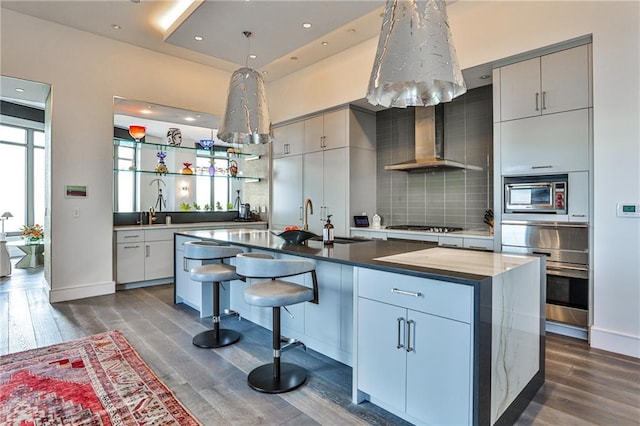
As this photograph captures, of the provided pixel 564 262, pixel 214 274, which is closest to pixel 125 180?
pixel 214 274

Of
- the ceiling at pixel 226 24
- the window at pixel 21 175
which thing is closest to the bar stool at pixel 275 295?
the ceiling at pixel 226 24

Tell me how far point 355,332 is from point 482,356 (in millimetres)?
708

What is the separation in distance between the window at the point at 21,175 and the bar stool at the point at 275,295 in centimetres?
724

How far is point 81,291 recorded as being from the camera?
451 centimetres

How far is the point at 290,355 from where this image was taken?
274 centimetres

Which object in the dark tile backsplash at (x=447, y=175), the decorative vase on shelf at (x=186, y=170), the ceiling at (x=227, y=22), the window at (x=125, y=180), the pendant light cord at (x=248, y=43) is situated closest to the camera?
the ceiling at (x=227, y=22)

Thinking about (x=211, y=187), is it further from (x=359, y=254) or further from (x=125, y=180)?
(x=359, y=254)

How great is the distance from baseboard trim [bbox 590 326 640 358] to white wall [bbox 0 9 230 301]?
5439 millimetres

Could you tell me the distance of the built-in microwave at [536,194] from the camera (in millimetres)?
3150

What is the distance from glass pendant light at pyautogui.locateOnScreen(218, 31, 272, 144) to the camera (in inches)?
131

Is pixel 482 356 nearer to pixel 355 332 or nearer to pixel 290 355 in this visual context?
pixel 355 332

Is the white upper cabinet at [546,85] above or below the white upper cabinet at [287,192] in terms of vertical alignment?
above

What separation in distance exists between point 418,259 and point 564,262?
6.41 ft

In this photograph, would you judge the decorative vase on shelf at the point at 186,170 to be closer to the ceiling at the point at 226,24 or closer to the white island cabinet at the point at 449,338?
the ceiling at the point at 226,24
